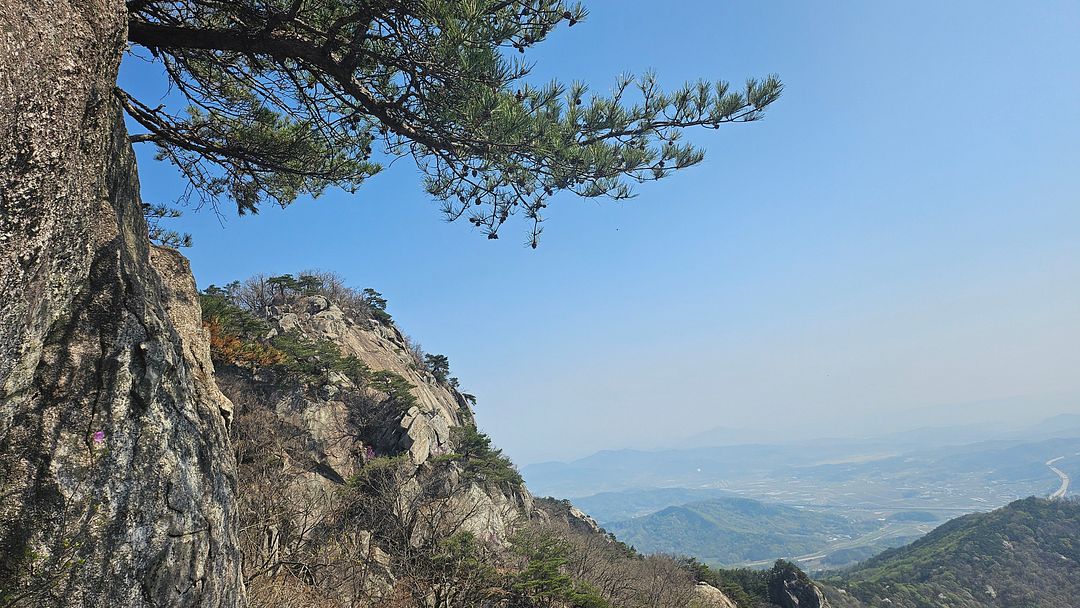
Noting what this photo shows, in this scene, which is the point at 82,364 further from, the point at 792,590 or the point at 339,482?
the point at 792,590

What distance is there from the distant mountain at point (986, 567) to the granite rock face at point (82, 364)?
48.7m

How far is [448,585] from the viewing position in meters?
9.34

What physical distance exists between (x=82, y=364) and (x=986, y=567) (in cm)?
8318

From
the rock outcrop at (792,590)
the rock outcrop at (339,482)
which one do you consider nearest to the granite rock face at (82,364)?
the rock outcrop at (339,482)

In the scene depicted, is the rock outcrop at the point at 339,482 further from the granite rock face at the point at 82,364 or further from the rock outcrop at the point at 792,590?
the rock outcrop at the point at 792,590

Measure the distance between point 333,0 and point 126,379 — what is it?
381 cm

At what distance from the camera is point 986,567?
57406mm

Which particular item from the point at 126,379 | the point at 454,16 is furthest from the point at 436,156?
the point at 126,379

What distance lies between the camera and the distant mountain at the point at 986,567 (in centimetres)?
4662

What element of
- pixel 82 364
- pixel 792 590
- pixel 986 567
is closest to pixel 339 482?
pixel 82 364

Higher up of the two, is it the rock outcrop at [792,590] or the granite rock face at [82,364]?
the granite rock face at [82,364]

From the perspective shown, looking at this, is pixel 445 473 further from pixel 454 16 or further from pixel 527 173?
pixel 454 16

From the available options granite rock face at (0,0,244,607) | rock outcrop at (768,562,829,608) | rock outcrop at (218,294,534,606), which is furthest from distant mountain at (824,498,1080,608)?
granite rock face at (0,0,244,607)

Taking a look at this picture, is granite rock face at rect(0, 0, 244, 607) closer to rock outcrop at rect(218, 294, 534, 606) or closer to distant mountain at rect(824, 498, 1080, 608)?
rock outcrop at rect(218, 294, 534, 606)
